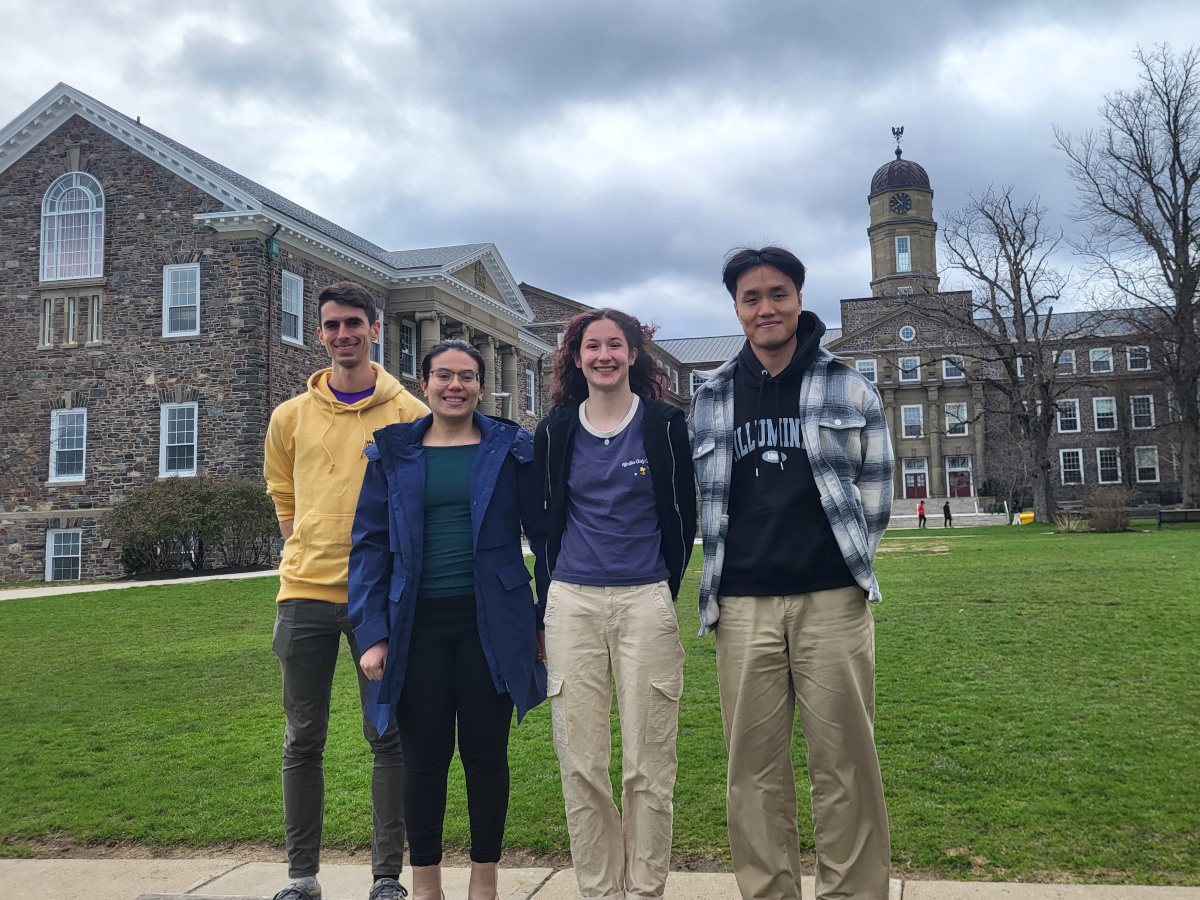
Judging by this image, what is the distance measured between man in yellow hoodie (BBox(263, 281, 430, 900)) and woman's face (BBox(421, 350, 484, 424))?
40cm

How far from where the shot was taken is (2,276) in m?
26.3

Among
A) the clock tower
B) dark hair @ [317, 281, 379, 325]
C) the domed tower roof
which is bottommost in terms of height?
dark hair @ [317, 281, 379, 325]

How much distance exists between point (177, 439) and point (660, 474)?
976 inches

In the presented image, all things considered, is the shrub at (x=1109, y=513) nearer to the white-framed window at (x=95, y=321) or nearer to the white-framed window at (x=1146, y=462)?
the white-framed window at (x=95, y=321)

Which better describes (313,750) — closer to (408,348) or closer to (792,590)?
(792,590)

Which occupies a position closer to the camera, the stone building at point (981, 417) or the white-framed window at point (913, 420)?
the stone building at point (981, 417)

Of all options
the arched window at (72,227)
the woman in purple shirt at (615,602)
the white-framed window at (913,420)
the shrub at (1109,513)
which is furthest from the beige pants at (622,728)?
the white-framed window at (913,420)

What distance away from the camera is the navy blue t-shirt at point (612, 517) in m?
3.18

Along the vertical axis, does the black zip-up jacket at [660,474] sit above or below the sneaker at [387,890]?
above

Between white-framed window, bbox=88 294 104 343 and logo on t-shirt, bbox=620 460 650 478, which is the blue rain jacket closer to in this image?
logo on t-shirt, bbox=620 460 650 478

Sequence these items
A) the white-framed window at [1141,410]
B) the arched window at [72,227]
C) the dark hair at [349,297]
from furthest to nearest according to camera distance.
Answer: the white-framed window at [1141,410] → the arched window at [72,227] → the dark hair at [349,297]

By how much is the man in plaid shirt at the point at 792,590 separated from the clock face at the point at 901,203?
70.5 m

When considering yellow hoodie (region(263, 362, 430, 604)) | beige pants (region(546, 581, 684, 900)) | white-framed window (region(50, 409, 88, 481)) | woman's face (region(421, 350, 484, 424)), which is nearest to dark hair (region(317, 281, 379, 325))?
yellow hoodie (region(263, 362, 430, 604))

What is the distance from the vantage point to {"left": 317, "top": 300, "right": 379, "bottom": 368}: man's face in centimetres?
374
